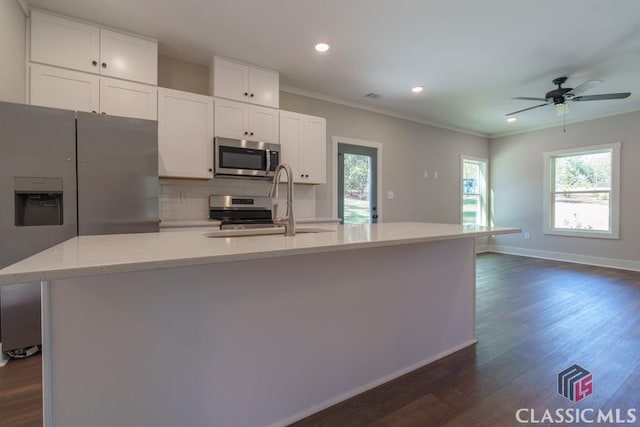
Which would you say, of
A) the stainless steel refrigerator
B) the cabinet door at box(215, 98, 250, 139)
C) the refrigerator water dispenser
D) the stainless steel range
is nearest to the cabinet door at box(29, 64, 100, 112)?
the stainless steel refrigerator

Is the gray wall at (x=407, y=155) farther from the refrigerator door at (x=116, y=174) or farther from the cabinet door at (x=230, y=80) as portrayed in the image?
the refrigerator door at (x=116, y=174)

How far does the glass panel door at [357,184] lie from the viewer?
4.54m

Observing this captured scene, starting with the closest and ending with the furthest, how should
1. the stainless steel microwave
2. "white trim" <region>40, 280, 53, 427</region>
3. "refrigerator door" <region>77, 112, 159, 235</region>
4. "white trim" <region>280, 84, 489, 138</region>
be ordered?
1. "white trim" <region>40, 280, 53, 427</region>
2. "refrigerator door" <region>77, 112, 159, 235</region>
3. the stainless steel microwave
4. "white trim" <region>280, 84, 489, 138</region>

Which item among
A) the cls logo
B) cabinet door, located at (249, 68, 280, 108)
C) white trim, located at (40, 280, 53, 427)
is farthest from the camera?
cabinet door, located at (249, 68, 280, 108)

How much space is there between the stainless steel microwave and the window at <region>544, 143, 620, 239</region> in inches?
216

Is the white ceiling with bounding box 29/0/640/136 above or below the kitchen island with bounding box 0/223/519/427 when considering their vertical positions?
above

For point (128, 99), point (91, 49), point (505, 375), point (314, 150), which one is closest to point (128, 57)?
point (91, 49)

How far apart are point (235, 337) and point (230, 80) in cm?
283

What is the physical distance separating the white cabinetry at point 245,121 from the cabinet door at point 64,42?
3.53 ft

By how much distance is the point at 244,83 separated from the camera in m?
3.39

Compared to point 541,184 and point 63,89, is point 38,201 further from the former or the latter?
point 541,184

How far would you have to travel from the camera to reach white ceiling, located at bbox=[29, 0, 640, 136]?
2.42m

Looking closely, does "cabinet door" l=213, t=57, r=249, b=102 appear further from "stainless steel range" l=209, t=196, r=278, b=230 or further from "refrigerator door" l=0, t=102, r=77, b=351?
"refrigerator door" l=0, t=102, r=77, b=351

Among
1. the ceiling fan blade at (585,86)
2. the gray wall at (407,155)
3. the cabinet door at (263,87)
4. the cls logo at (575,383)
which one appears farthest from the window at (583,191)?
the cabinet door at (263,87)
